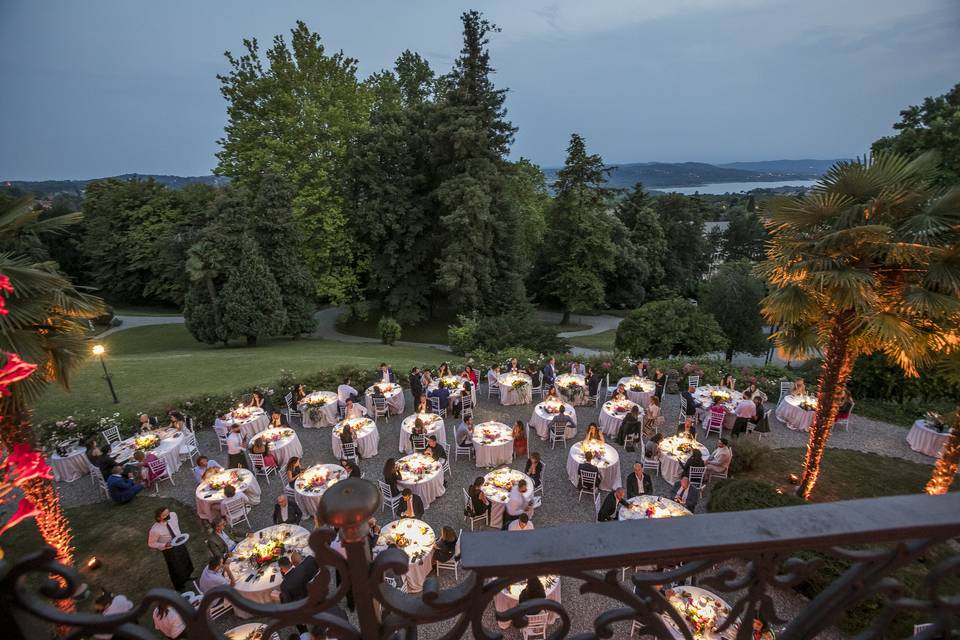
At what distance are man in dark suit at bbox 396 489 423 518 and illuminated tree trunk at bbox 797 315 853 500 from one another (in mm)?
8740

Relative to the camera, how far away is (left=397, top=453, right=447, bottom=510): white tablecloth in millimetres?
Result: 11711

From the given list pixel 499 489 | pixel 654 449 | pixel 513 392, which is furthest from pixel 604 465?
pixel 513 392

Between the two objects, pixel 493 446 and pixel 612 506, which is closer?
pixel 612 506

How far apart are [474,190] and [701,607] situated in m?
25.5

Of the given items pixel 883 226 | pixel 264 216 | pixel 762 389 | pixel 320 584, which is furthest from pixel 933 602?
pixel 264 216

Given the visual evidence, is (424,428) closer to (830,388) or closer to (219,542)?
(219,542)

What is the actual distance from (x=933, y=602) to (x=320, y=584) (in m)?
2.30

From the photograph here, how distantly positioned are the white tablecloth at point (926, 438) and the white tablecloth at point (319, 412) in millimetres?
18444

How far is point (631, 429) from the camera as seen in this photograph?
14.0 meters

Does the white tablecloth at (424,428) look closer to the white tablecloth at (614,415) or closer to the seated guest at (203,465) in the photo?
the seated guest at (203,465)

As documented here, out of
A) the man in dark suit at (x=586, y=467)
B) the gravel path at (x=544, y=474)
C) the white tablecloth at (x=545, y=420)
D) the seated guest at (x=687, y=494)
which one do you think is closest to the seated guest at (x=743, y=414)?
the gravel path at (x=544, y=474)

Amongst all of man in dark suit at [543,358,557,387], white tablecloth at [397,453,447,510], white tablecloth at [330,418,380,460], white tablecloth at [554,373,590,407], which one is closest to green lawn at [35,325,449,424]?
white tablecloth at [330,418,380,460]

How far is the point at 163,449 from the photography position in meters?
13.2

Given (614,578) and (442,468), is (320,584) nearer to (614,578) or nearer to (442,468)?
(614,578)
